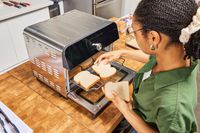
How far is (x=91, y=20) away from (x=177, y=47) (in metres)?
0.49

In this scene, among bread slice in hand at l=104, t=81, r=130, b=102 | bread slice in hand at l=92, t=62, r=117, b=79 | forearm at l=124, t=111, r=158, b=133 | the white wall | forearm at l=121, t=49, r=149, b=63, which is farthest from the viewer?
the white wall

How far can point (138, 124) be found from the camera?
702 mm

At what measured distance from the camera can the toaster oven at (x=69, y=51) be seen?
780mm

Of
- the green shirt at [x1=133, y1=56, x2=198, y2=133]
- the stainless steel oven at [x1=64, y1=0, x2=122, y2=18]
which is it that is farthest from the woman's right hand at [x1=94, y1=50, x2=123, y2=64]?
the stainless steel oven at [x1=64, y1=0, x2=122, y2=18]

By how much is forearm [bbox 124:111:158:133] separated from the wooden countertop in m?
0.10

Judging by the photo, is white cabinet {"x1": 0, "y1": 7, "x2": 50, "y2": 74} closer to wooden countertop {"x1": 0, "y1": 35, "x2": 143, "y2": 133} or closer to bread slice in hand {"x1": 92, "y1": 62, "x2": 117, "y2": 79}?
wooden countertop {"x1": 0, "y1": 35, "x2": 143, "y2": 133}

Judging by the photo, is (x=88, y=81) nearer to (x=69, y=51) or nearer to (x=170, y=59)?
(x=69, y=51)

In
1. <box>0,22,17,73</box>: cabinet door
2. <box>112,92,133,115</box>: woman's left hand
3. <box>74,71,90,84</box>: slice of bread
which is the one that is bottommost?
<box>0,22,17,73</box>: cabinet door

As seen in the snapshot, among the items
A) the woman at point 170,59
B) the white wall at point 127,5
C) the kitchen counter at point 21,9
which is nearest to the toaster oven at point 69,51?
the woman at point 170,59

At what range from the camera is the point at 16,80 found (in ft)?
3.27

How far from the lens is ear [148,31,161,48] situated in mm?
584

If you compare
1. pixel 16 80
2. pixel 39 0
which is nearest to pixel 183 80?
pixel 16 80

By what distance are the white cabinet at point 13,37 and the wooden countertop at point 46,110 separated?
2.82ft

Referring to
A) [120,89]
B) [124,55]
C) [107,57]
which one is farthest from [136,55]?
[120,89]
